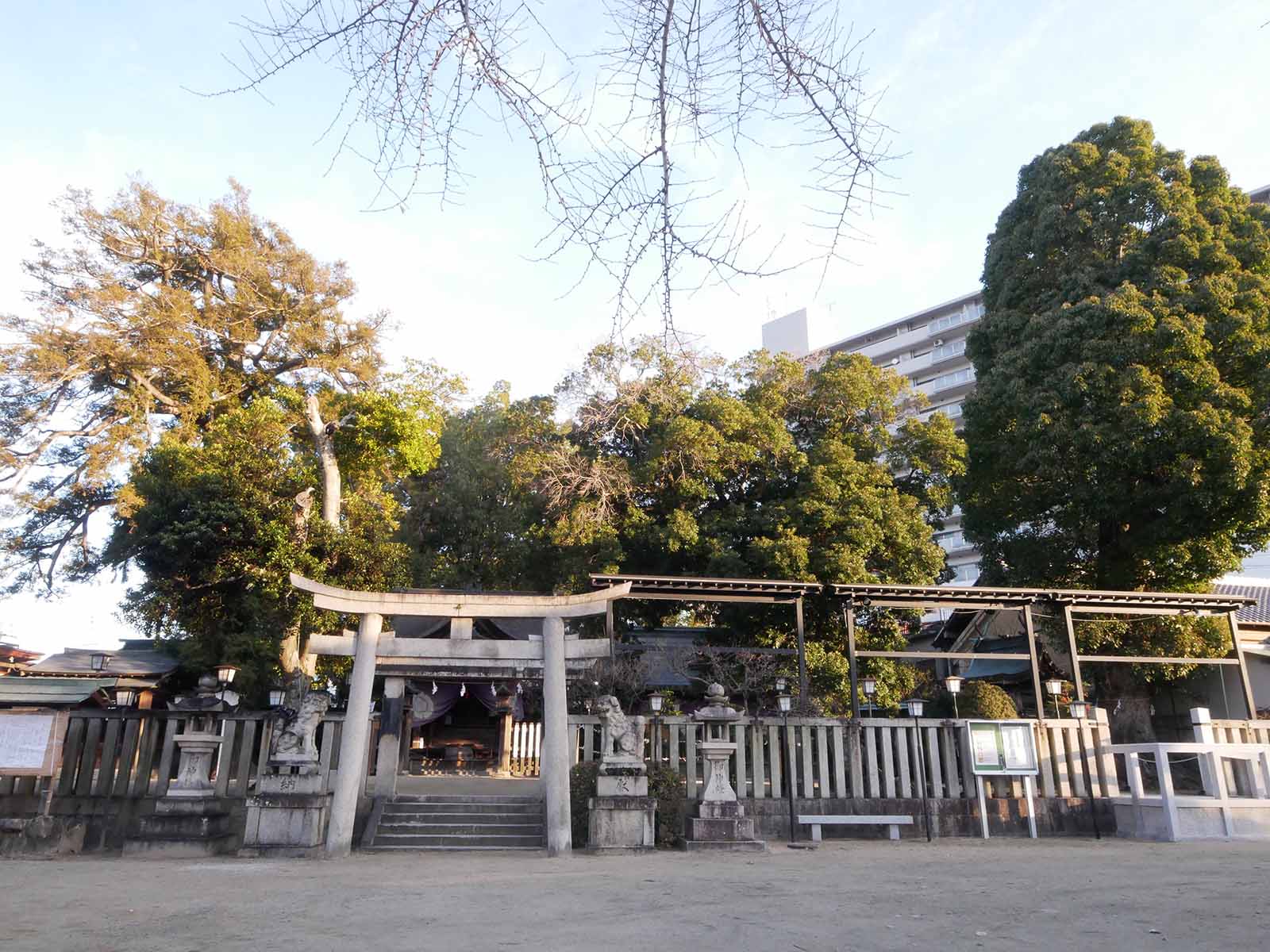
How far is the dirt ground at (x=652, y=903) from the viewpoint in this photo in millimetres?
4367

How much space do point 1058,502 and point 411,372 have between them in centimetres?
1559

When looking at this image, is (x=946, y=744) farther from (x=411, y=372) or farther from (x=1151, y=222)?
(x=411, y=372)

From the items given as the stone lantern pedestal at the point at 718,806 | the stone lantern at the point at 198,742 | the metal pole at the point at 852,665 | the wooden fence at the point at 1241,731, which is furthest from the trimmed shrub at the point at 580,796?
the wooden fence at the point at 1241,731

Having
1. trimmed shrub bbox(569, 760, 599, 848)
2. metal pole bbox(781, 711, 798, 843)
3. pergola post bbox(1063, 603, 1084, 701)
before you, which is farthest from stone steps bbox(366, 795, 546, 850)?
pergola post bbox(1063, 603, 1084, 701)

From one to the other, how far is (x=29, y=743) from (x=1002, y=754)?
37.2 feet

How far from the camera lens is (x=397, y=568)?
58.1 feet

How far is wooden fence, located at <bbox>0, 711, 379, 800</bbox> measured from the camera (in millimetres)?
9703

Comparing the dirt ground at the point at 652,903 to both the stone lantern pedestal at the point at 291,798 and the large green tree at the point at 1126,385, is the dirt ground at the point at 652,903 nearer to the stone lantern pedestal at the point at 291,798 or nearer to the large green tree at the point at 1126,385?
the stone lantern pedestal at the point at 291,798

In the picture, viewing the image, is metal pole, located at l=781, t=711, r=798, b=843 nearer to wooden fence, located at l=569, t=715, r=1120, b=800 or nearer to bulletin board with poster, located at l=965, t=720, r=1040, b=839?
wooden fence, located at l=569, t=715, r=1120, b=800

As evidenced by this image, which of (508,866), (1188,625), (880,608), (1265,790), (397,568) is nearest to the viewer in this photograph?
(508,866)

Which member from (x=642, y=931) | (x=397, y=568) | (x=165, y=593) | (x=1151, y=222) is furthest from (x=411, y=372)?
(x=642, y=931)

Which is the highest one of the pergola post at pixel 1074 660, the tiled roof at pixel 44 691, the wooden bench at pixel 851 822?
the pergola post at pixel 1074 660

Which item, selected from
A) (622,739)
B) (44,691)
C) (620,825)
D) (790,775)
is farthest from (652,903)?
(44,691)

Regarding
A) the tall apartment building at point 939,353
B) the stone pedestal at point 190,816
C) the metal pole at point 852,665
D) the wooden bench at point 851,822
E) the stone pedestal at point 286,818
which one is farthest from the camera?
the tall apartment building at point 939,353
